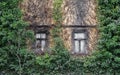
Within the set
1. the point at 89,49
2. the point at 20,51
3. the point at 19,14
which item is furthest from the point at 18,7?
the point at 89,49

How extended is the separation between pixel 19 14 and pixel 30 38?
144cm

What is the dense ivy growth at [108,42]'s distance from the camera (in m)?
24.5

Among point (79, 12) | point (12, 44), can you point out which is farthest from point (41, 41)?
point (79, 12)

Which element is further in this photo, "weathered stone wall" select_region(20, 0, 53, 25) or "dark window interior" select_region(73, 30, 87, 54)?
"weathered stone wall" select_region(20, 0, 53, 25)

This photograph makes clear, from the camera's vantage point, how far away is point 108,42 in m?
24.6

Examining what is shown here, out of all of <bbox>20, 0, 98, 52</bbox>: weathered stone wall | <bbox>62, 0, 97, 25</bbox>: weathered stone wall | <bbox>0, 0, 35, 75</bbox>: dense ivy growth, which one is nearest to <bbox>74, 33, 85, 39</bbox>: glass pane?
<bbox>20, 0, 98, 52</bbox>: weathered stone wall

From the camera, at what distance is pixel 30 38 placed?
24922 mm

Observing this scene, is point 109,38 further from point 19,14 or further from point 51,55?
point 19,14

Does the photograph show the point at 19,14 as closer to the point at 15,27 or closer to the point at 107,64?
the point at 15,27

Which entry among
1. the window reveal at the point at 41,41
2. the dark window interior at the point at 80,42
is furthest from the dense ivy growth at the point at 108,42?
the window reveal at the point at 41,41

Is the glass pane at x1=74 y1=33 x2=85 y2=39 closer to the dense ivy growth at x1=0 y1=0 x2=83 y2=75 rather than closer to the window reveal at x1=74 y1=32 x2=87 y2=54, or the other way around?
the window reveal at x1=74 y1=32 x2=87 y2=54

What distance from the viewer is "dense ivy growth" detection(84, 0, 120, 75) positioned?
24500mm

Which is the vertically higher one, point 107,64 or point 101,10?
point 101,10

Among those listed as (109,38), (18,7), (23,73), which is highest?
(18,7)
